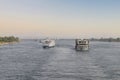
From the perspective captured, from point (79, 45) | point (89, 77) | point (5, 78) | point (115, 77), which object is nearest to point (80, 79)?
point (89, 77)

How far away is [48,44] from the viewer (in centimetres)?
14688

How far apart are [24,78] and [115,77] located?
13.4 metres

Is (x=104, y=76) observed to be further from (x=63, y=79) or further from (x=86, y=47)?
(x=86, y=47)

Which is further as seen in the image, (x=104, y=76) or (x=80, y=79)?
(x=104, y=76)

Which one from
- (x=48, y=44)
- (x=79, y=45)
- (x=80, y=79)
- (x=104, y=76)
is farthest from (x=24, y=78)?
(x=48, y=44)

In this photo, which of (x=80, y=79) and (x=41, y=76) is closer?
(x=80, y=79)

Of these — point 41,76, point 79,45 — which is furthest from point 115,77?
point 79,45

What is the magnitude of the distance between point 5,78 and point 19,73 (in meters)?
5.03

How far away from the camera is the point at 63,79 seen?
39.2 meters

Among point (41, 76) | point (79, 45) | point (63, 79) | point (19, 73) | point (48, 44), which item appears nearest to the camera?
point (63, 79)

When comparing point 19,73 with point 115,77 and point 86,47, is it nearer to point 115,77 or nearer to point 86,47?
point 115,77

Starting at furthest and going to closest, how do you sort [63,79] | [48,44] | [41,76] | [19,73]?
[48,44], [19,73], [41,76], [63,79]

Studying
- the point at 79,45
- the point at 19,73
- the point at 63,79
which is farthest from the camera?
the point at 79,45

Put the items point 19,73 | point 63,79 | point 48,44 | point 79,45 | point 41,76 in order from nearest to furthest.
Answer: point 63,79, point 41,76, point 19,73, point 79,45, point 48,44
